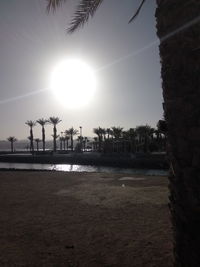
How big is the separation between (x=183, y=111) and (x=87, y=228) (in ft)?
20.6

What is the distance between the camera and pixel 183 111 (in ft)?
14.8

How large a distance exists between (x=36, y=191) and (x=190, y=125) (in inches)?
547

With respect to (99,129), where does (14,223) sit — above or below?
below

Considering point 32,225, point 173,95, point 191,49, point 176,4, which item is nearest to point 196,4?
point 176,4

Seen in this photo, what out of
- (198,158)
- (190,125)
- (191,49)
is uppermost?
(191,49)

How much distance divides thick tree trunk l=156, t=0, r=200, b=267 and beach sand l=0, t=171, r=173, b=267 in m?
2.53

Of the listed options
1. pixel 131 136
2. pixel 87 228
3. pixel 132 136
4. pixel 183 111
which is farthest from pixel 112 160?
pixel 183 111

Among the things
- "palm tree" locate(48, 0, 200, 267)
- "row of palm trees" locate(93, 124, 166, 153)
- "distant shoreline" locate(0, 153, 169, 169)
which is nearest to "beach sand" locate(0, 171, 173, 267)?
"palm tree" locate(48, 0, 200, 267)

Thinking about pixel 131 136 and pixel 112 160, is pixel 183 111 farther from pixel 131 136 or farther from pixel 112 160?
pixel 131 136

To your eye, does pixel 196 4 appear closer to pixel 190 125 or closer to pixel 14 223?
pixel 190 125

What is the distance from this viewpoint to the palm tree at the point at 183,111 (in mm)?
4406

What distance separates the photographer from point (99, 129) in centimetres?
10256

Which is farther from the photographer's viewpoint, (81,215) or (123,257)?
(81,215)

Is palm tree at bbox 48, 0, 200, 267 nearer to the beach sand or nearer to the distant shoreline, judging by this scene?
the beach sand
